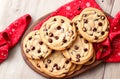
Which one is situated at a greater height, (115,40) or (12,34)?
(12,34)

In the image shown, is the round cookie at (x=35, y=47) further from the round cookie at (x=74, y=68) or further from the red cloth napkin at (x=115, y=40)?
the red cloth napkin at (x=115, y=40)

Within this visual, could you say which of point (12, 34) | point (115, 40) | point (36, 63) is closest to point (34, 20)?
point (12, 34)

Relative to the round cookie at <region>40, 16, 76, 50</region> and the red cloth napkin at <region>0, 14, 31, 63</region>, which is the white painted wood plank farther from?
the red cloth napkin at <region>0, 14, 31, 63</region>

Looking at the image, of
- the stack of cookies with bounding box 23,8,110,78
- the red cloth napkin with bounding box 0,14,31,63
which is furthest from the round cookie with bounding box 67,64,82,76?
the red cloth napkin with bounding box 0,14,31,63

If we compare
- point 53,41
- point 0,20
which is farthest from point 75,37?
point 0,20

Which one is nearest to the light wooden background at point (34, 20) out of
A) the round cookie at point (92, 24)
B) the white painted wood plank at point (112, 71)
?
the white painted wood plank at point (112, 71)

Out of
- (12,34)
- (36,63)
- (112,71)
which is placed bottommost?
(112,71)

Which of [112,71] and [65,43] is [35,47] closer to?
[65,43]
